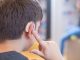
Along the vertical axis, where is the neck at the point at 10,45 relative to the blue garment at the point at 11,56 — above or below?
above

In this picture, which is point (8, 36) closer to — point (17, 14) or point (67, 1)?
point (17, 14)

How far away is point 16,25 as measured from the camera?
2.72ft

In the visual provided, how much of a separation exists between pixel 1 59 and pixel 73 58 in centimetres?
172

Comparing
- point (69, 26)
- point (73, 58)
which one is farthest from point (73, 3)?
point (73, 58)

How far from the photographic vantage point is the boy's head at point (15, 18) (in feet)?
2.68

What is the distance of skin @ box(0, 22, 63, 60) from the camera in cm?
83

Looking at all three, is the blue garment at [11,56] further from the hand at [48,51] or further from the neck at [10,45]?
the hand at [48,51]

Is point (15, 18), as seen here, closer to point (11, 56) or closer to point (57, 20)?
point (11, 56)

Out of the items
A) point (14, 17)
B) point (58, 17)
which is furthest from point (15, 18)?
point (58, 17)

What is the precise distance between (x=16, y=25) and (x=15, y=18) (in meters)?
0.02

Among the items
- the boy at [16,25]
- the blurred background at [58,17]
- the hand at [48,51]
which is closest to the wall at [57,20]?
the blurred background at [58,17]

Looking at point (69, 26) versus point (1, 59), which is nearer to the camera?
point (1, 59)

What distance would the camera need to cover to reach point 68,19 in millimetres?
3215

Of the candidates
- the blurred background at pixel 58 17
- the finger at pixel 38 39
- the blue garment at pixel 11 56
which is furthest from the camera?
the blurred background at pixel 58 17
